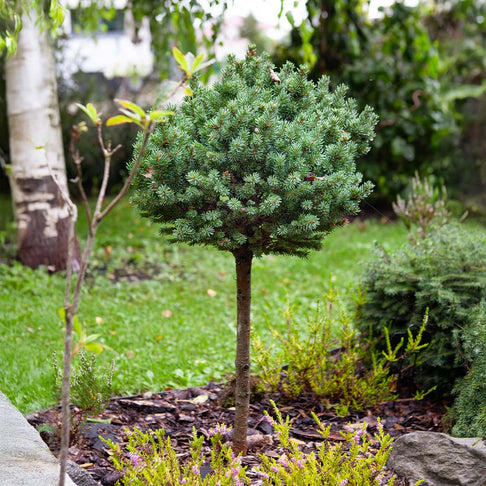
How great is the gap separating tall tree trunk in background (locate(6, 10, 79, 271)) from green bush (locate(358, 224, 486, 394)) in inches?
135

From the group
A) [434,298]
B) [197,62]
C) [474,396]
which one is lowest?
[474,396]

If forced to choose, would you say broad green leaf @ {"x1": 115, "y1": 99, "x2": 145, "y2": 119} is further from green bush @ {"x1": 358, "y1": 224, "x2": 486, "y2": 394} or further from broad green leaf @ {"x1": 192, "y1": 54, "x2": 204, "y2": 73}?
green bush @ {"x1": 358, "y1": 224, "x2": 486, "y2": 394}

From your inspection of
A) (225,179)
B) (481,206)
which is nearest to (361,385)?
(225,179)

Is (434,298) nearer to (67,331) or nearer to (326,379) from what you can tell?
(326,379)

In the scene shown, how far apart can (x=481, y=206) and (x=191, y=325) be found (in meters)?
6.56

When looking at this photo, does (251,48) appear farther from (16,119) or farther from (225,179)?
(16,119)

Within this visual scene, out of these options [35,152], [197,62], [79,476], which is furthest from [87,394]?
[35,152]

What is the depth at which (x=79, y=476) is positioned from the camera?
2211mm

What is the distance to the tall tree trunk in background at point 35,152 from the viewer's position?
5.63 m

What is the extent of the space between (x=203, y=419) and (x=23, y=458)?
43.3 inches

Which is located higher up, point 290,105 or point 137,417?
point 290,105

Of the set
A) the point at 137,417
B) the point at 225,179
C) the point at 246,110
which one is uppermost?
the point at 246,110

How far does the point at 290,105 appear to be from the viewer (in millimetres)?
2324

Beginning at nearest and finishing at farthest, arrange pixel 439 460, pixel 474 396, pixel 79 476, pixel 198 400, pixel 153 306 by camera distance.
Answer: pixel 79 476, pixel 439 460, pixel 474 396, pixel 198 400, pixel 153 306
